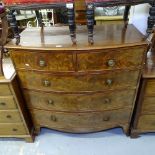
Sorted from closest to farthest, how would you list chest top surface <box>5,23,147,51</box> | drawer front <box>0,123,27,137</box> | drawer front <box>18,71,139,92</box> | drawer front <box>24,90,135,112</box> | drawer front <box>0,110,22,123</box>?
chest top surface <box>5,23,147,51</box>
drawer front <box>18,71,139,92</box>
drawer front <box>24,90,135,112</box>
drawer front <box>0,110,22,123</box>
drawer front <box>0,123,27,137</box>

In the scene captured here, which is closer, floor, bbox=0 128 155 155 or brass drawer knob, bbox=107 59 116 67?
brass drawer knob, bbox=107 59 116 67

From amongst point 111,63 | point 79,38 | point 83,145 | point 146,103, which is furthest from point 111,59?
point 83,145

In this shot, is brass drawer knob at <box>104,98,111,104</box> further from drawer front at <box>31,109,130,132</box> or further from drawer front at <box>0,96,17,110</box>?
drawer front at <box>0,96,17,110</box>

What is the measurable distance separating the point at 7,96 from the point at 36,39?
511 mm

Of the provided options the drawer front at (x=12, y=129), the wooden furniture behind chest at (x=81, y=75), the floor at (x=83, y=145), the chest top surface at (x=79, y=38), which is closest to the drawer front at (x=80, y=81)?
the wooden furniture behind chest at (x=81, y=75)

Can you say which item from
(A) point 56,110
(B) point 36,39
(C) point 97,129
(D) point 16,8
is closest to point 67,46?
(B) point 36,39

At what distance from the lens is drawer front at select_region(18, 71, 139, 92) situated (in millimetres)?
1484

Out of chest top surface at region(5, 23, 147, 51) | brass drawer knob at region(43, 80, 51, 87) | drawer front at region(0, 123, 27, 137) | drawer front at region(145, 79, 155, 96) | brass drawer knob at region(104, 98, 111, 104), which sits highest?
chest top surface at region(5, 23, 147, 51)

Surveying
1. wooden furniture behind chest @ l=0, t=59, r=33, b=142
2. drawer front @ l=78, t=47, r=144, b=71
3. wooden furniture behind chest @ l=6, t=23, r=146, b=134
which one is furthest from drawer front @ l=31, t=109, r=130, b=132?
drawer front @ l=78, t=47, r=144, b=71

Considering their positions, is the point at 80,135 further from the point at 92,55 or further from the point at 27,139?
the point at 92,55

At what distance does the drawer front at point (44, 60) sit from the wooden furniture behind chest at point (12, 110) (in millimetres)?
180

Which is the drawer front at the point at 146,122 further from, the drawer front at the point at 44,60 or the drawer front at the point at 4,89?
the drawer front at the point at 4,89

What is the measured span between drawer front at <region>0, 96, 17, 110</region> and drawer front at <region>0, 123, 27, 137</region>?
21 cm

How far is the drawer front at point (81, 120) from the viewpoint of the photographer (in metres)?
1.72
